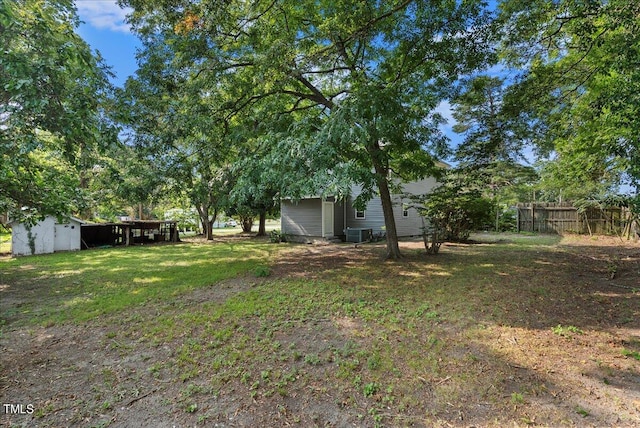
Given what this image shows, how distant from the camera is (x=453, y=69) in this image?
290 inches

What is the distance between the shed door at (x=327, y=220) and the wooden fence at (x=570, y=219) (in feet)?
36.1

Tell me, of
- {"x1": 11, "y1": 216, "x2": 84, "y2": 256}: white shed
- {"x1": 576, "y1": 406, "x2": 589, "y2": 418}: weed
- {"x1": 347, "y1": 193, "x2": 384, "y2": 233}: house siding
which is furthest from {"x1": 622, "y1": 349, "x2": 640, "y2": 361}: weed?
{"x1": 11, "y1": 216, "x2": 84, "y2": 256}: white shed

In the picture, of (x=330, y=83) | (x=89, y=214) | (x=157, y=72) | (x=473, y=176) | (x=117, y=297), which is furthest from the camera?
(x=89, y=214)

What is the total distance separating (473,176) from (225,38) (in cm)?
752

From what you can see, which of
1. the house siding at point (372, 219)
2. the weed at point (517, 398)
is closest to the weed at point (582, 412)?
the weed at point (517, 398)

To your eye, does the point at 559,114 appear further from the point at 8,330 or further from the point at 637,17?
the point at 8,330

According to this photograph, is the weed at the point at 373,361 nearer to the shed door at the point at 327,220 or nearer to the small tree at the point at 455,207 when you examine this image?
the small tree at the point at 455,207

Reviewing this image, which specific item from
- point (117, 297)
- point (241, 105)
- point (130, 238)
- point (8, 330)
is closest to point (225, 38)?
point (241, 105)

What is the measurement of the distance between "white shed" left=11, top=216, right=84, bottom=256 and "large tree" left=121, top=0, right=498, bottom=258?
8.44 m

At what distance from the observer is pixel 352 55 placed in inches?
328

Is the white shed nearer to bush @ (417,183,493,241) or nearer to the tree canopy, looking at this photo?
bush @ (417,183,493,241)

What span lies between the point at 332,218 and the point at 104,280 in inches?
387


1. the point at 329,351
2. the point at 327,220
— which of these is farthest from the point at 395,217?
the point at 329,351

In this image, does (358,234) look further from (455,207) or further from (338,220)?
(455,207)
